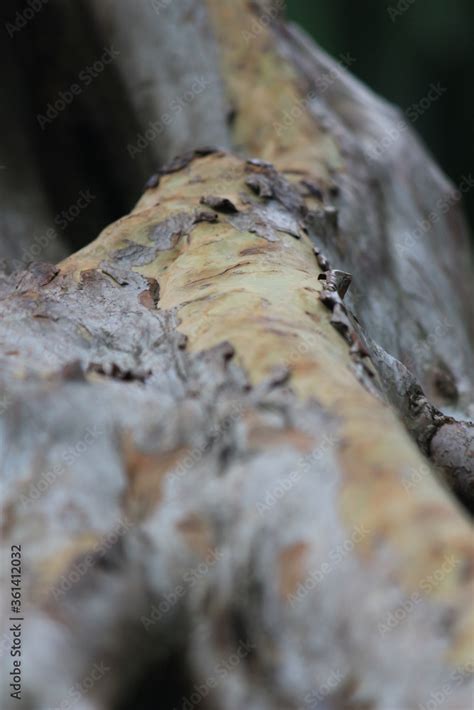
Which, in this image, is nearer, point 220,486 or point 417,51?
point 220,486

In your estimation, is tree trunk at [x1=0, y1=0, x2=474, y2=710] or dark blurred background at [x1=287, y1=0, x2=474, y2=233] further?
dark blurred background at [x1=287, y1=0, x2=474, y2=233]

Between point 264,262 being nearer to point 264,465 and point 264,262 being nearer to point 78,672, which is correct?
point 264,465

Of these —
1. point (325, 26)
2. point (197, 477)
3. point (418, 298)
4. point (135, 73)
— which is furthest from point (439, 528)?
point (325, 26)

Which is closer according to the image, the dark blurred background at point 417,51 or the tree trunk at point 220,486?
the tree trunk at point 220,486
